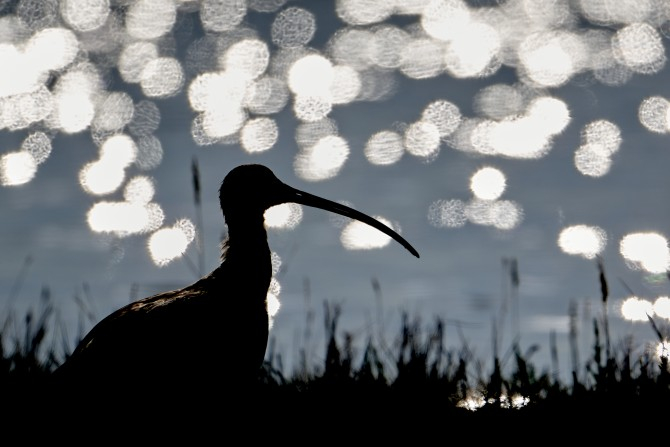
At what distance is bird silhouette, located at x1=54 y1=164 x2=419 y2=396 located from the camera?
5328mm

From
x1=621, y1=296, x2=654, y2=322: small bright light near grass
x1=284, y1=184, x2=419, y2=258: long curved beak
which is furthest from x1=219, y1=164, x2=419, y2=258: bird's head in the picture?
x1=621, y1=296, x2=654, y2=322: small bright light near grass

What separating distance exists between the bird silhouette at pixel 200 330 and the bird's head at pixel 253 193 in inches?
0.7

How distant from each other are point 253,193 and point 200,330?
165cm

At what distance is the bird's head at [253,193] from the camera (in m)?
6.96

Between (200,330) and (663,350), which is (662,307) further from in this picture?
(200,330)

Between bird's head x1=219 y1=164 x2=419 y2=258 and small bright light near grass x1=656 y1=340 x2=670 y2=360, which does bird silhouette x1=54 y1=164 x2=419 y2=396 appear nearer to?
bird's head x1=219 y1=164 x2=419 y2=258

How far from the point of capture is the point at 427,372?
645 centimetres

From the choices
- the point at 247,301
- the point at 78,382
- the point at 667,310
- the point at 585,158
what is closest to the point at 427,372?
the point at 247,301

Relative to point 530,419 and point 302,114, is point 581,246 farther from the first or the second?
point 530,419

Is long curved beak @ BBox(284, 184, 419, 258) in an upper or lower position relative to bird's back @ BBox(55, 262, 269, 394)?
upper

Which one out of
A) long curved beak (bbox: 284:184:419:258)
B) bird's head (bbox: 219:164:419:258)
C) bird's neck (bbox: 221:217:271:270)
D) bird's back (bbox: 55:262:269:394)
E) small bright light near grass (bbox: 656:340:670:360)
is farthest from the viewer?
long curved beak (bbox: 284:184:419:258)

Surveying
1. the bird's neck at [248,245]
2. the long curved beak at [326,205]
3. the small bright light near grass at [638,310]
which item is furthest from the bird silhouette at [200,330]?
the small bright light near grass at [638,310]

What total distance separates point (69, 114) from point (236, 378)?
23.0m

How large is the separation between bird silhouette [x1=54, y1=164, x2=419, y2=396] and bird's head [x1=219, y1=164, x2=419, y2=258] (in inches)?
0.7
